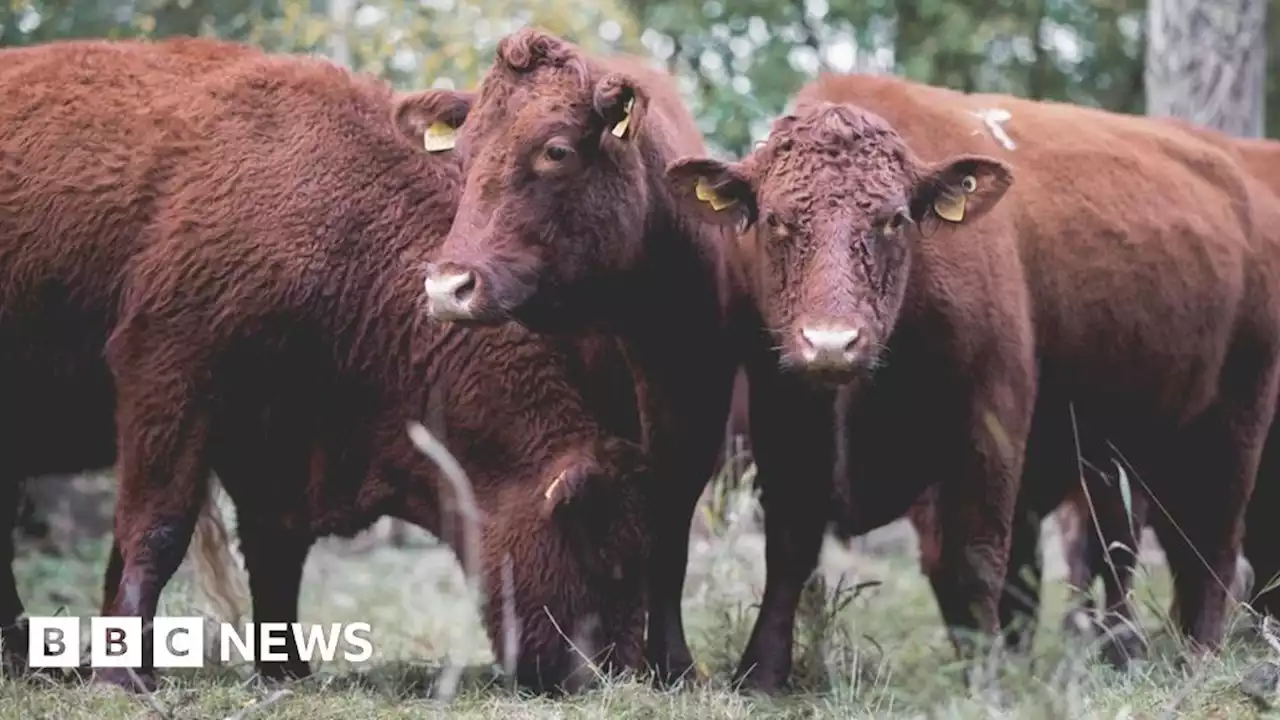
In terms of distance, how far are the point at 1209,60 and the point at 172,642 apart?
6.63 meters

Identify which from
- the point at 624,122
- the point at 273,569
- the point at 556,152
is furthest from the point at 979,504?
the point at 273,569

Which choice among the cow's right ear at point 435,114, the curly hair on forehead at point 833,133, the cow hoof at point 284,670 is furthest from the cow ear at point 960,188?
the cow hoof at point 284,670

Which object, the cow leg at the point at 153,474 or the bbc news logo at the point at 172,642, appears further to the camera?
the cow leg at the point at 153,474

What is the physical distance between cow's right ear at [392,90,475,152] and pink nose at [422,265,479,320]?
3.11 ft

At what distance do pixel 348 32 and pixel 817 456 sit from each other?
6923 millimetres

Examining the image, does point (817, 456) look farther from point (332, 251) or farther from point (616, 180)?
point (332, 251)

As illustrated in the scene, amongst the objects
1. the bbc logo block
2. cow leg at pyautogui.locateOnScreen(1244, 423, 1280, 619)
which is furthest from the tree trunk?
the bbc logo block

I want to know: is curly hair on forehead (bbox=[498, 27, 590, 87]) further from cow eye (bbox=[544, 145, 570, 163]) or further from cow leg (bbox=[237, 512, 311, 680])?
cow leg (bbox=[237, 512, 311, 680])

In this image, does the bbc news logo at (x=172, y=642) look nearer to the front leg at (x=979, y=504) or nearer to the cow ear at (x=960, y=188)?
the front leg at (x=979, y=504)

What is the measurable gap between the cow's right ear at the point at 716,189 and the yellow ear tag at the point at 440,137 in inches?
36.6

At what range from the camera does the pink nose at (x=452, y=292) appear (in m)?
5.66

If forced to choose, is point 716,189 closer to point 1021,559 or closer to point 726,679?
point 726,679

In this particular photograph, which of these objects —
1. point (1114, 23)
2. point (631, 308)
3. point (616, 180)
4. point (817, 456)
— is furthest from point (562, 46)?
point (1114, 23)

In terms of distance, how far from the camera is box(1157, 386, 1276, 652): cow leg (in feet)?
25.8
